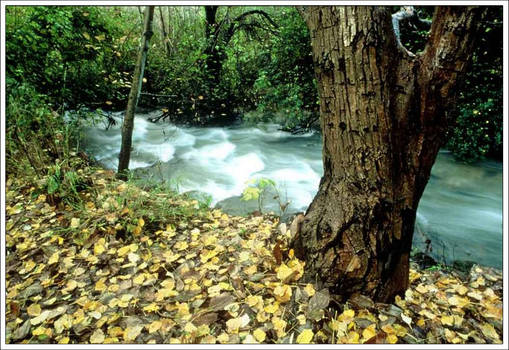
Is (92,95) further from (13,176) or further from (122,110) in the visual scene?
(13,176)

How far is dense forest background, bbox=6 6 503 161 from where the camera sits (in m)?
4.11

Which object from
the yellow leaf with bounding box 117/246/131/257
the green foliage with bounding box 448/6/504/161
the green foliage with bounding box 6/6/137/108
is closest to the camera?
the yellow leaf with bounding box 117/246/131/257

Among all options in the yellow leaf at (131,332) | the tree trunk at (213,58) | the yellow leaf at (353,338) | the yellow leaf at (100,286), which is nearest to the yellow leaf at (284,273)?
the yellow leaf at (353,338)

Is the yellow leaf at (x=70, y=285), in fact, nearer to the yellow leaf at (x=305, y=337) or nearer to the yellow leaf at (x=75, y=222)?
the yellow leaf at (x=75, y=222)

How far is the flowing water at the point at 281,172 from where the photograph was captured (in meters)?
4.17

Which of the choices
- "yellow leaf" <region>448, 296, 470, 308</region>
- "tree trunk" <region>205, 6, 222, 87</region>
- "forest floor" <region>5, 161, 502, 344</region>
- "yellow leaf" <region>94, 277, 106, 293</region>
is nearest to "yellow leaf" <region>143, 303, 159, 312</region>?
"forest floor" <region>5, 161, 502, 344</region>

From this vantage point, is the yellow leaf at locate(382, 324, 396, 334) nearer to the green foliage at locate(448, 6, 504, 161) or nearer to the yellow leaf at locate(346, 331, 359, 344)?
the yellow leaf at locate(346, 331, 359, 344)

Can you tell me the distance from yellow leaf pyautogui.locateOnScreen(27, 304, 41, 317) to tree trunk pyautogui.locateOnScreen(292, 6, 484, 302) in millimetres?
1833

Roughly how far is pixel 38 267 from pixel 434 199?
5506 millimetres

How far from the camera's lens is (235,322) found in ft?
6.08

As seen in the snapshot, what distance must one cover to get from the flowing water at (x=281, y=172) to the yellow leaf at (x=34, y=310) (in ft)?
7.94

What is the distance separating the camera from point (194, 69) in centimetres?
680

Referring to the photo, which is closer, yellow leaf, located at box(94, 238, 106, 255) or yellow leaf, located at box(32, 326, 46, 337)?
yellow leaf, located at box(32, 326, 46, 337)

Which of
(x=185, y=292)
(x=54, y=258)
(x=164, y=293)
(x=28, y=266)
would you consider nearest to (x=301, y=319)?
(x=185, y=292)
